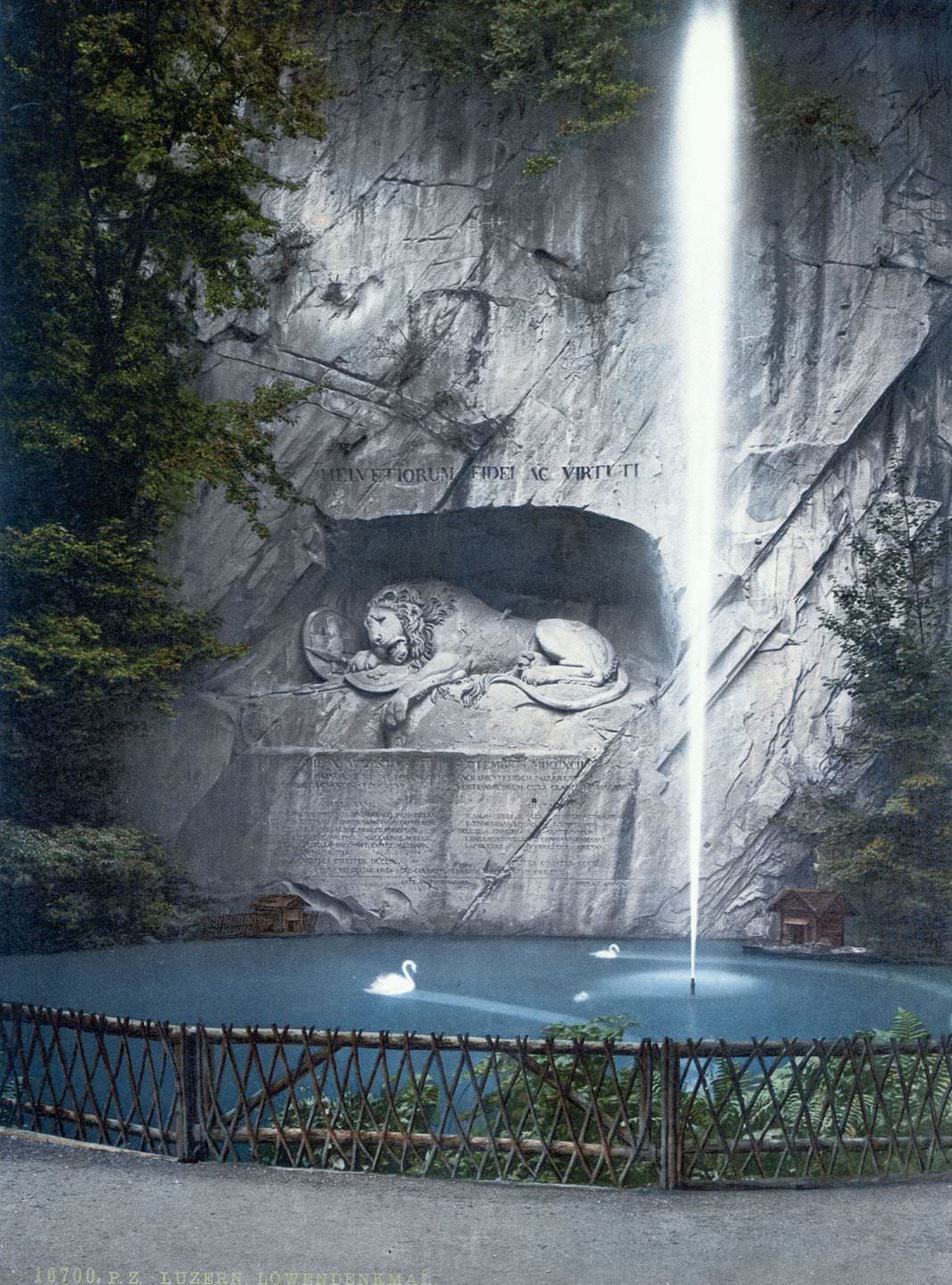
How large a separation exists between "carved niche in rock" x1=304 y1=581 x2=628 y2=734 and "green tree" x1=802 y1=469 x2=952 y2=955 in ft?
6.82

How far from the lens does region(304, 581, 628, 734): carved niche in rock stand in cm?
1188

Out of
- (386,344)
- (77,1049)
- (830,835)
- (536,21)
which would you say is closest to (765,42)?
(536,21)

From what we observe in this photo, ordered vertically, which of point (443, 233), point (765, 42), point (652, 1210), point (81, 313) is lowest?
point (652, 1210)

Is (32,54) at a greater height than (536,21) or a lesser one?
lesser

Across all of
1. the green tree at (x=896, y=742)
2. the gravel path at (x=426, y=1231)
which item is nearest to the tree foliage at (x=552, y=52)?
the green tree at (x=896, y=742)

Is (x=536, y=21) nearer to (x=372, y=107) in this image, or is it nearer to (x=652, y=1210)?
(x=372, y=107)

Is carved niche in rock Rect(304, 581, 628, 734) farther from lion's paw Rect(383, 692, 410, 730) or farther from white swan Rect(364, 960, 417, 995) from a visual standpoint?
white swan Rect(364, 960, 417, 995)

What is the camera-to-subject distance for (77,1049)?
5.50m

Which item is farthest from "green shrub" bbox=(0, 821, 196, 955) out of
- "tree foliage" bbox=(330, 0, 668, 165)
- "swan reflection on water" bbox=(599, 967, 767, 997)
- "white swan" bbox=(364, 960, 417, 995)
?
"tree foliage" bbox=(330, 0, 668, 165)

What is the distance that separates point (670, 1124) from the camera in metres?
4.93

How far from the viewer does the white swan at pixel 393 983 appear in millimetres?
9323

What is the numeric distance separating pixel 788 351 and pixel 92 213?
5784mm

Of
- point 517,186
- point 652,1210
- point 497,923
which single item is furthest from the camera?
point 517,186

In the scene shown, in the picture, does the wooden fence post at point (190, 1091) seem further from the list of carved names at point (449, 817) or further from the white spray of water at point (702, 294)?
the white spray of water at point (702, 294)
